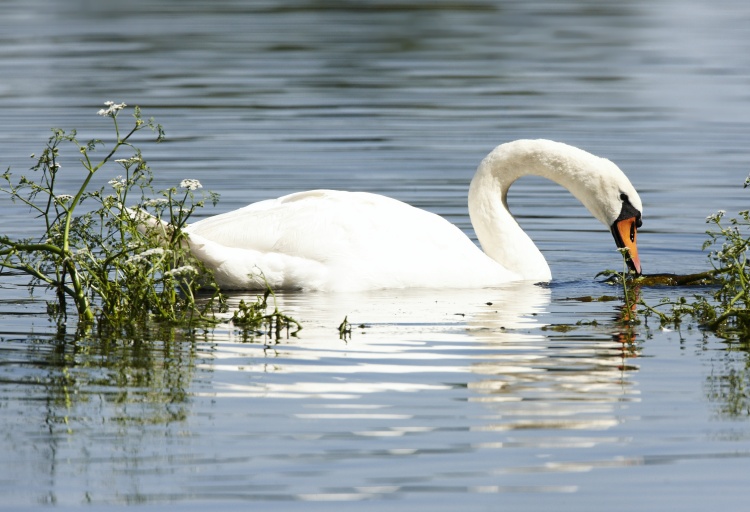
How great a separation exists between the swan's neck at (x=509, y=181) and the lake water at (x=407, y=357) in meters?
0.45

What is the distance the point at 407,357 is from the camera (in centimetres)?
791

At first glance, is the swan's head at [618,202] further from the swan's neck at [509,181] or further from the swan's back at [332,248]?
the swan's back at [332,248]

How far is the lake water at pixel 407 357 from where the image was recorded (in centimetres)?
588

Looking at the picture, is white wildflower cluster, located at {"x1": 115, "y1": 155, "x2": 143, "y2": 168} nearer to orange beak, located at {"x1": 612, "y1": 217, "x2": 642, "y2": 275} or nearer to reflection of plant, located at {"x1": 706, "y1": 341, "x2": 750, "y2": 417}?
reflection of plant, located at {"x1": 706, "y1": 341, "x2": 750, "y2": 417}

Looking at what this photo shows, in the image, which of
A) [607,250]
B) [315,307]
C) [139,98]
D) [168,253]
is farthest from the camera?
[139,98]

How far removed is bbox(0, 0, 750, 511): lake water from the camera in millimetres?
5883

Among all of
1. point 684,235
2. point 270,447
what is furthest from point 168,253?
point 684,235

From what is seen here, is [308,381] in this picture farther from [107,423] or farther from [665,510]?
[665,510]

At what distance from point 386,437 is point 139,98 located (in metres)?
14.6

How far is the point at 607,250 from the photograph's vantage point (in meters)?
12.0

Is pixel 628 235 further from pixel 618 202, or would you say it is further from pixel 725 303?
pixel 725 303

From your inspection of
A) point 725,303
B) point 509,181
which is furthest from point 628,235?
point 725,303

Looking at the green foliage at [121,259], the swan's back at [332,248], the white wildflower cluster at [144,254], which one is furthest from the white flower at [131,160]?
the swan's back at [332,248]

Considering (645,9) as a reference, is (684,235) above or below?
below
